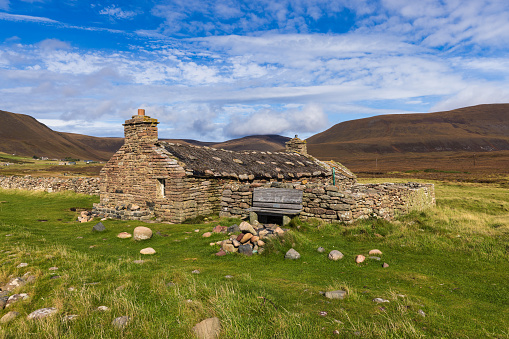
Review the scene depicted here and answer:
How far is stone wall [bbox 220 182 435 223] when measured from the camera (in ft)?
41.2

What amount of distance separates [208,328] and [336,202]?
366 inches

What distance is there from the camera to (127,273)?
21.9 ft

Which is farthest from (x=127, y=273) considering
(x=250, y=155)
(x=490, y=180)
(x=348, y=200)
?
(x=490, y=180)

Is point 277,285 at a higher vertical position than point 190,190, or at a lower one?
lower

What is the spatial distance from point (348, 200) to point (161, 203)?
938 cm

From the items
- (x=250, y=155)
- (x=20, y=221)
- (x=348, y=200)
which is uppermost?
(x=250, y=155)

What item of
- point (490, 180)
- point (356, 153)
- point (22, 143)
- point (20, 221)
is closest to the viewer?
point (20, 221)

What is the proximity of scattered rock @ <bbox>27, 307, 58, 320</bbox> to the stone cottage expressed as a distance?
994 centimetres

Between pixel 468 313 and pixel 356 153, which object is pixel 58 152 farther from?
pixel 468 313

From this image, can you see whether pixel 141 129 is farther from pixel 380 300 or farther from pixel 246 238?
pixel 380 300

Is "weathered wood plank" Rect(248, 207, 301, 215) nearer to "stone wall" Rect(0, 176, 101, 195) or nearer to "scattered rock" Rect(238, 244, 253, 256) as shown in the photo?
"scattered rock" Rect(238, 244, 253, 256)

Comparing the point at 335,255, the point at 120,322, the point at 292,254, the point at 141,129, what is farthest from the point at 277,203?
the point at 120,322

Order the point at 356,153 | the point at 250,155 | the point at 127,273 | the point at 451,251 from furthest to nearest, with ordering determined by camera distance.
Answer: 1. the point at 356,153
2. the point at 250,155
3. the point at 451,251
4. the point at 127,273

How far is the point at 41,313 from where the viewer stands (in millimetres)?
4855
